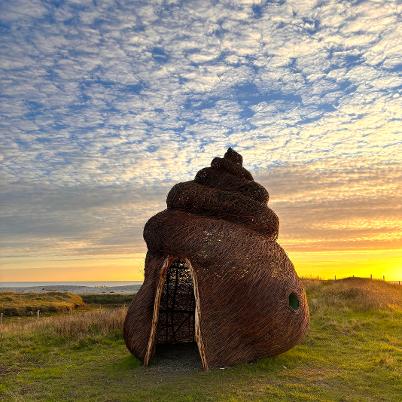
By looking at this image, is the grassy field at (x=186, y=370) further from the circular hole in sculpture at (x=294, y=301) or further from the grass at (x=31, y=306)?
the grass at (x=31, y=306)

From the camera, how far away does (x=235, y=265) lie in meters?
11.6

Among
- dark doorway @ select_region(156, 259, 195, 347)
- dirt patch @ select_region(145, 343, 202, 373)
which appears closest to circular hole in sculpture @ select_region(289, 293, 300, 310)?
dirt patch @ select_region(145, 343, 202, 373)

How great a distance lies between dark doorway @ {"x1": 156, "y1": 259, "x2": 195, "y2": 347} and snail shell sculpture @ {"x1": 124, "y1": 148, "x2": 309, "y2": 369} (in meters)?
2.56

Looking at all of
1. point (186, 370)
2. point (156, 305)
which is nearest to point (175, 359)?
point (186, 370)

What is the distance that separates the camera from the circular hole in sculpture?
41.3 feet

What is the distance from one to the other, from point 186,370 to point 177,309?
4486 mm

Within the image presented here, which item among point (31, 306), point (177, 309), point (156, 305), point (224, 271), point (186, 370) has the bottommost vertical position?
point (186, 370)

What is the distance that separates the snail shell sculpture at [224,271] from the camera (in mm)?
11430

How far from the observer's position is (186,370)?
38.5 feet

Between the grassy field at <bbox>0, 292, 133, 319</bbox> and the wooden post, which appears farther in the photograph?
the grassy field at <bbox>0, 292, 133, 319</bbox>

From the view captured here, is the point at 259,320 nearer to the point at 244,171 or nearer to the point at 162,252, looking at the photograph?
the point at 162,252

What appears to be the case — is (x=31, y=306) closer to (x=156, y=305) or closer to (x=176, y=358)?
(x=176, y=358)

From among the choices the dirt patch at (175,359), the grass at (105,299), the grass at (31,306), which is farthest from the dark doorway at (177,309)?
the grass at (105,299)

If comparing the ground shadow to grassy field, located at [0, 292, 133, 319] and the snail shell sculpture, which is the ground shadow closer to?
the snail shell sculpture
